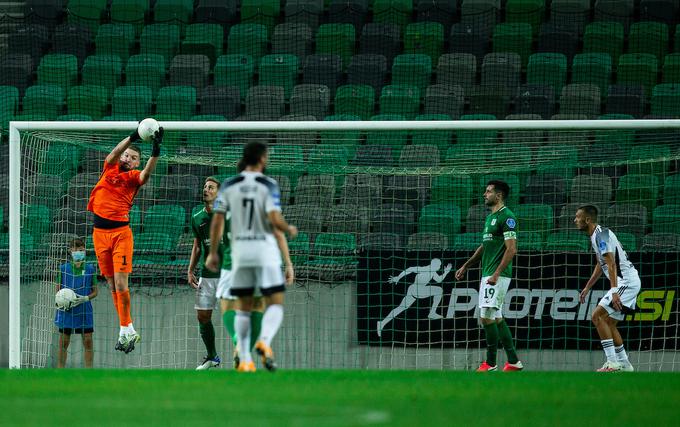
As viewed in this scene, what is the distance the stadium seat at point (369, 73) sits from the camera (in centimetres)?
1745

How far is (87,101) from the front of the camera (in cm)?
1722

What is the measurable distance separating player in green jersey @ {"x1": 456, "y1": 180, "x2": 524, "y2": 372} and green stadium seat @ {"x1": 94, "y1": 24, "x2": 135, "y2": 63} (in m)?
9.38

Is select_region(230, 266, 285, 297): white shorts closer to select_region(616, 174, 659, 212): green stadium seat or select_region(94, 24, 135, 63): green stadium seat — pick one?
select_region(616, 174, 659, 212): green stadium seat

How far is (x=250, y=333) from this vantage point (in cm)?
827

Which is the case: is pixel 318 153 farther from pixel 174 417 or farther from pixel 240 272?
pixel 174 417

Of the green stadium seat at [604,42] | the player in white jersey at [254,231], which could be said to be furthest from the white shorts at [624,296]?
the green stadium seat at [604,42]

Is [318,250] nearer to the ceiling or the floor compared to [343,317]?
nearer to the ceiling

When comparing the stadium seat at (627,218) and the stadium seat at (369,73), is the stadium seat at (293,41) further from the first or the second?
the stadium seat at (627,218)

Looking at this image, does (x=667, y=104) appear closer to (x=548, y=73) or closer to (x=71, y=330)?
(x=548, y=73)

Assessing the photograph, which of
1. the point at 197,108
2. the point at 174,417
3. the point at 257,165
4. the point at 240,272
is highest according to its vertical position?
the point at 197,108

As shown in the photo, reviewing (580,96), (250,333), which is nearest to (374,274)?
(250,333)

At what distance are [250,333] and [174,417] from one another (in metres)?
2.61

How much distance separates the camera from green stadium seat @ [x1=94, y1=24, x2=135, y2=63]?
18.4m

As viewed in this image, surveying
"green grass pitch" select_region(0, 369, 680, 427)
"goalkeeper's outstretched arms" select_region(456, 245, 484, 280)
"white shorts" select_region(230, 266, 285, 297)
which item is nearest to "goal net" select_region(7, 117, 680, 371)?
"goalkeeper's outstretched arms" select_region(456, 245, 484, 280)
